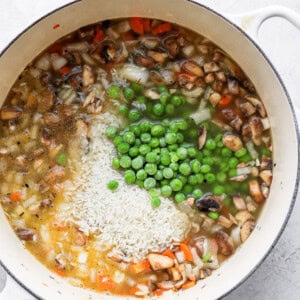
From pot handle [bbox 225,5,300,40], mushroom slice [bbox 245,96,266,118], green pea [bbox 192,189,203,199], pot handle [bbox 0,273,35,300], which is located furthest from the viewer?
green pea [bbox 192,189,203,199]

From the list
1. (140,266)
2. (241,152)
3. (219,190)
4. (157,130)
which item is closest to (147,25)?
(157,130)

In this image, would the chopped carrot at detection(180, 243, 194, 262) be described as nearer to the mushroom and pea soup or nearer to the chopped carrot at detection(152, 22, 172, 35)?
the mushroom and pea soup

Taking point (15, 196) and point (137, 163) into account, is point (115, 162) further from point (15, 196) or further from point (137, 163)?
point (15, 196)

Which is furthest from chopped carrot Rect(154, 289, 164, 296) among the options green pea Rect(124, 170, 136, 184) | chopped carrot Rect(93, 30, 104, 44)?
chopped carrot Rect(93, 30, 104, 44)

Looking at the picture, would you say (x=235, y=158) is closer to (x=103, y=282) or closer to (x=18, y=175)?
(x=103, y=282)

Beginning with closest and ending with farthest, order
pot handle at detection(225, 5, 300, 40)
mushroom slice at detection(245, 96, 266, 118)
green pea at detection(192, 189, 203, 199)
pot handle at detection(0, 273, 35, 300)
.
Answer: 1. pot handle at detection(225, 5, 300, 40)
2. pot handle at detection(0, 273, 35, 300)
3. mushroom slice at detection(245, 96, 266, 118)
4. green pea at detection(192, 189, 203, 199)

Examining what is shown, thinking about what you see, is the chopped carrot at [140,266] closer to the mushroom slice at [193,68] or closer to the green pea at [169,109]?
the green pea at [169,109]

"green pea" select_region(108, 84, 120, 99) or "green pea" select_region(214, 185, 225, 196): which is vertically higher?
"green pea" select_region(108, 84, 120, 99)

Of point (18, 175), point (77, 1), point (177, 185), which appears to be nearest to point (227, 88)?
point (177, 185)

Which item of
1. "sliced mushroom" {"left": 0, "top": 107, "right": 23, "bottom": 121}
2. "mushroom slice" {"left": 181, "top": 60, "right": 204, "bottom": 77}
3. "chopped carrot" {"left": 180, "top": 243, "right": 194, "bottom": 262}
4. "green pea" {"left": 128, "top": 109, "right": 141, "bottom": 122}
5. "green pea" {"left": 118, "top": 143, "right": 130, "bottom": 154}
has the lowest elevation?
"chopped carrot" {"left": 180, "top": 243, "right": 194, "bottom": 262}
